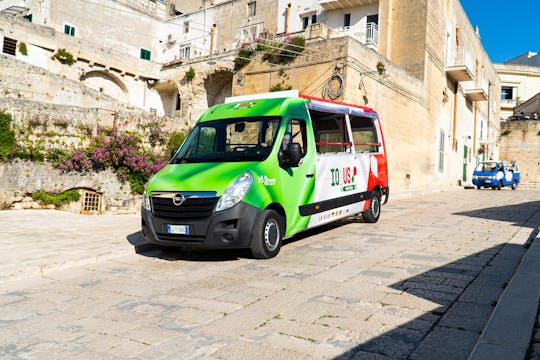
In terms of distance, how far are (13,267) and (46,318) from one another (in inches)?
77.3

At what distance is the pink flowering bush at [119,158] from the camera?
1277 cm

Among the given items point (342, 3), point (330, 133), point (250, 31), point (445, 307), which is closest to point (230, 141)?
point (330, 133)

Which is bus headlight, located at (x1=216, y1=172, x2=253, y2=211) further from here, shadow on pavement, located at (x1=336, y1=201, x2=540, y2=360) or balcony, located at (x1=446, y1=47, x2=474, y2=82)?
balcony, located at (x1=446, y1=47, x2=474, y2=82)

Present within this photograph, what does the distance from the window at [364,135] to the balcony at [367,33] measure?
1624 cm

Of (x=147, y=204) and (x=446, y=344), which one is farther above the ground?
(x=147, y=204)

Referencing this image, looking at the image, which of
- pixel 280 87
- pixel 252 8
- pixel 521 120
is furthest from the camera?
pixel 521 120

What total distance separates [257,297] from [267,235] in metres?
1.74

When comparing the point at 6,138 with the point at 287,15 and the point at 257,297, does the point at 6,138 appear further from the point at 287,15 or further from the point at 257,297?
the point at 287,15

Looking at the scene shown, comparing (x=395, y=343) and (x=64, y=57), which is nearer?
(x=395, y=343)

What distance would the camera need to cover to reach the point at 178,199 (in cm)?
574

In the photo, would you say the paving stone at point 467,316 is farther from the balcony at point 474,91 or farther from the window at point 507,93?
the window at point 507,93

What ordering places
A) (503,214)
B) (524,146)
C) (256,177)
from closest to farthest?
(256,177)
(503,214)
(524,146)

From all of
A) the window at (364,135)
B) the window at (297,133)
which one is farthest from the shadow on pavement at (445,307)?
the window at (364,135)

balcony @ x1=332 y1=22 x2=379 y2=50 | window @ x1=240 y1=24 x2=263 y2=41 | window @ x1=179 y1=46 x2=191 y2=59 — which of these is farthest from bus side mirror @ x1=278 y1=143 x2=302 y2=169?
window @ x1=179 y1=46 x2=191 y2=59
